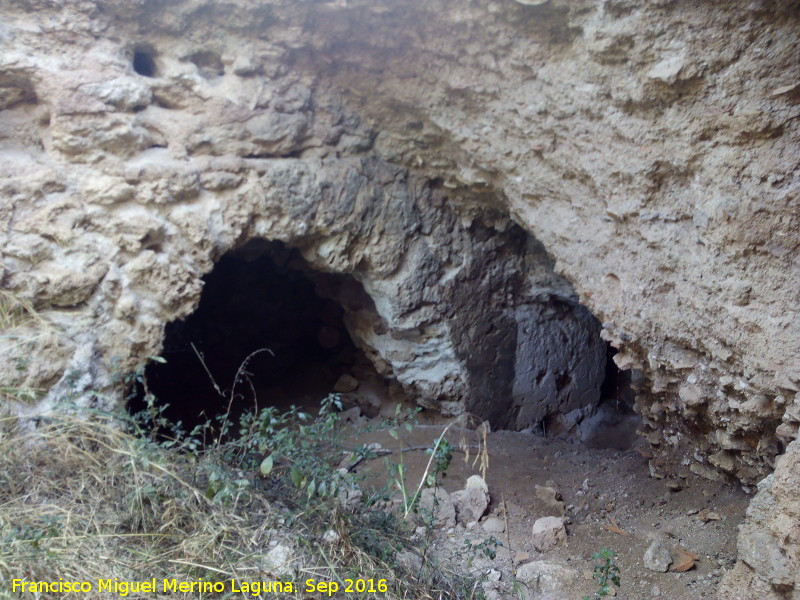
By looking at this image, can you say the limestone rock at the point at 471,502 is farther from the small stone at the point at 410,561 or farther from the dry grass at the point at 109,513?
the dry grass at the point at 109,513

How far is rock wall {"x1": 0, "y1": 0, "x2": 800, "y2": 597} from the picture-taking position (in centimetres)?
255

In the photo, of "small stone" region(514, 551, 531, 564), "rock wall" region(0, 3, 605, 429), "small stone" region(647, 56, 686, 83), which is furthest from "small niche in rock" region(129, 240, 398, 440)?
"small stone" region(647, 56, 686, 83)

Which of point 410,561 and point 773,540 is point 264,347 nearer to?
point 410,561

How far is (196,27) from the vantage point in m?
3.60

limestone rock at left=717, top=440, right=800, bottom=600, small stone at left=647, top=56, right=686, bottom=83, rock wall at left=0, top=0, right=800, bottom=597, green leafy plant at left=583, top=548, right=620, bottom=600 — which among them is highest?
small stone at left=647, top=56, right=686, bottom=83

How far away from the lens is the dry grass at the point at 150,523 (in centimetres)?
218

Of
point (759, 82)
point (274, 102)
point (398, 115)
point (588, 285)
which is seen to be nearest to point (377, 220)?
point (398, 115)

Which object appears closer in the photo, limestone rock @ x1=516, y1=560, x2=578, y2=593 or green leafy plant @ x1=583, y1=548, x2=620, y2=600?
green leafy plant @ x1=583, y1=548, x2=620, y2=600

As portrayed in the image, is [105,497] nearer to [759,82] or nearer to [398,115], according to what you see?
[398,115]

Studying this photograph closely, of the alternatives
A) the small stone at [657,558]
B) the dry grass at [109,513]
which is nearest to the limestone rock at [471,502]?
the small stone at [657,558]

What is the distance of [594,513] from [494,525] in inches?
22.1

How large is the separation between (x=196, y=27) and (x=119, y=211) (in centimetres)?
118

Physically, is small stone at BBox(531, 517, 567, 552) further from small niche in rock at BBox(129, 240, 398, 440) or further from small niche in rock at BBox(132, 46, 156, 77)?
small niche in rock at BBox(132, 46, 156, 77)

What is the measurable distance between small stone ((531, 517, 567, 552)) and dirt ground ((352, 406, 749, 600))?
4cm
